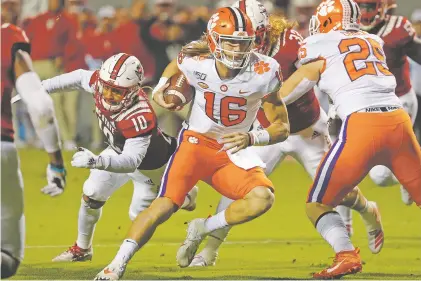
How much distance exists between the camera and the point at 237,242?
8844 mm

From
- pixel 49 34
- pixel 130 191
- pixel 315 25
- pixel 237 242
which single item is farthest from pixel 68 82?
pixel 49 34

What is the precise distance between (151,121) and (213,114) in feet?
1.23

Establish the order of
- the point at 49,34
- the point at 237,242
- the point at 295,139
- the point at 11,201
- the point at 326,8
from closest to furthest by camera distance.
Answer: the point at 11,201, the point at 326,8, the point at 295,139, the point at 237,242, the point at 49,34

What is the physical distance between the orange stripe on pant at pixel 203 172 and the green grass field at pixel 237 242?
0.59 m

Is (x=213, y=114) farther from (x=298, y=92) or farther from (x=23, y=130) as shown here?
(x=23, y=130)

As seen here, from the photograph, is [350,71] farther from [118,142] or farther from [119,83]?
[118,142]

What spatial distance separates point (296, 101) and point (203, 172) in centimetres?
126

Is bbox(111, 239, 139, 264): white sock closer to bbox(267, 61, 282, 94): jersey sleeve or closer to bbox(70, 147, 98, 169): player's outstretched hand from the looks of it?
bbox(70, 147, 98, 169): player's outstretched hand

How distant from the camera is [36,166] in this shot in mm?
13703

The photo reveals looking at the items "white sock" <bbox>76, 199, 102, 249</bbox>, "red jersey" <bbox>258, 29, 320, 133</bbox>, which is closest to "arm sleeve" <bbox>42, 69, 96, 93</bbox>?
"white sock" <bbox>76, 199, 102, 249</bbox>

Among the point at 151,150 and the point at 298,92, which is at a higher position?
the point at 298,92

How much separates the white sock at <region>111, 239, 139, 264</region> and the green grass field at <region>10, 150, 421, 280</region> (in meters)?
0.57

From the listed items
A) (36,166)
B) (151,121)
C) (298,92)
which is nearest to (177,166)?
(151,121)

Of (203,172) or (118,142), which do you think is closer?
(203,172)
